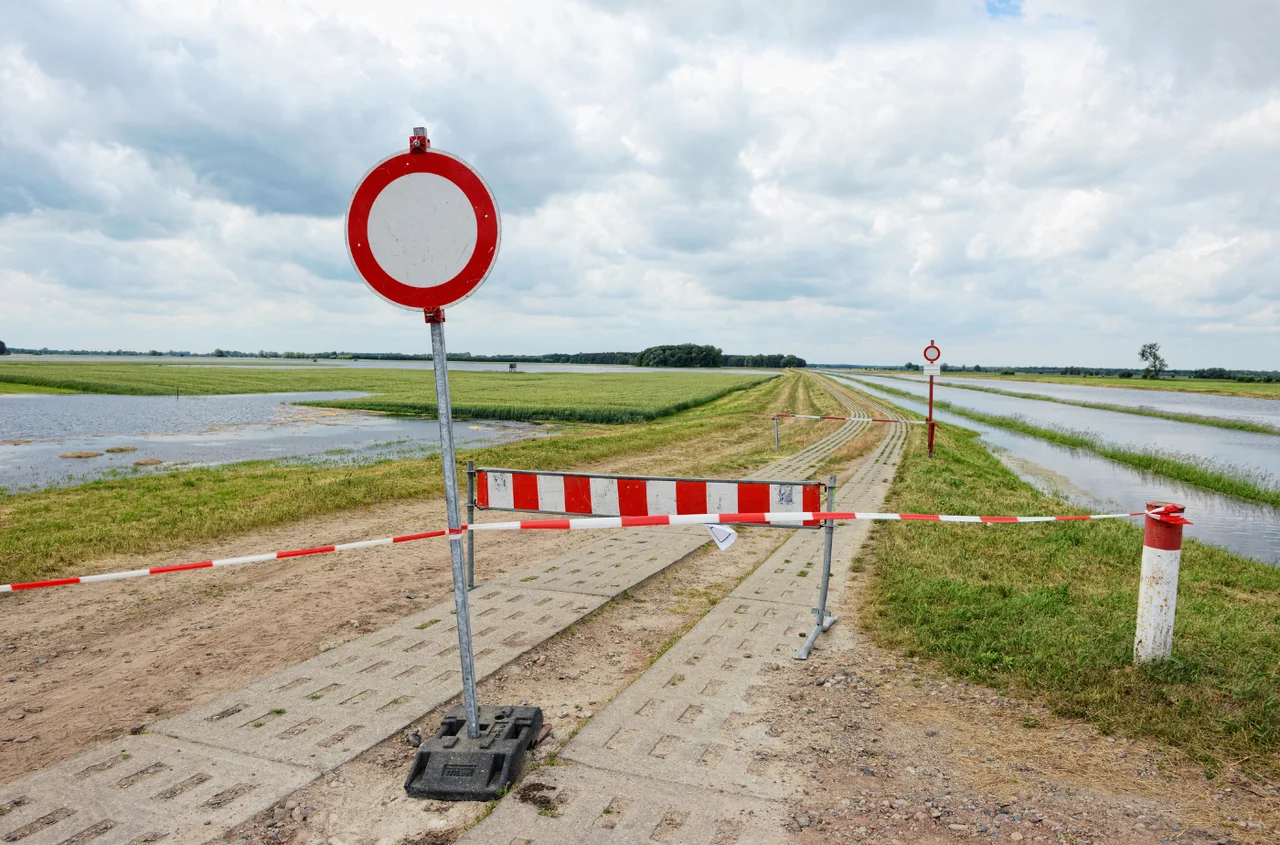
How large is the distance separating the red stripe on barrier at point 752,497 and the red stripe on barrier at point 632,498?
0.81 meters

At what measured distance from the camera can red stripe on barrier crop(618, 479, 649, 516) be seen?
5961mm

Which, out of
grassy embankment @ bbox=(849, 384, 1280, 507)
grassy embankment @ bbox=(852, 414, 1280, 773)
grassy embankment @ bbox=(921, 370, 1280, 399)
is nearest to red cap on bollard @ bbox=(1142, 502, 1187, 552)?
grassy embankment @ bbox=(852, 414, 1280, 773)

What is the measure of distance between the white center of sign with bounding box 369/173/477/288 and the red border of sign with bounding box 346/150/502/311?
0.03 meters

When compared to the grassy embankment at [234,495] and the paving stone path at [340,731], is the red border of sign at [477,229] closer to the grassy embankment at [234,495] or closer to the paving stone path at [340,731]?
the paving stone path at [340,731]

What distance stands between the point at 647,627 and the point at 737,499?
1.26 meters

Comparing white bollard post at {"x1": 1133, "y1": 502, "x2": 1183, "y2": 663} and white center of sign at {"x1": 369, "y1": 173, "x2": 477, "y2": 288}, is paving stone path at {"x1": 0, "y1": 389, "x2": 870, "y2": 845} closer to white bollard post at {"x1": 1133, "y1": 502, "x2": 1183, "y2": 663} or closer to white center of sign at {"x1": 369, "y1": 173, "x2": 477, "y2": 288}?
white bollard post at {"x1": 1133, "y1": 502, "x2": 1183, "y2": 663}

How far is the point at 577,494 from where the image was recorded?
625 centimetres

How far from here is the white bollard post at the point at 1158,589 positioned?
4.15 m

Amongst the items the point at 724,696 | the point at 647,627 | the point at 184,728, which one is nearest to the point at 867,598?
the point at 647,627

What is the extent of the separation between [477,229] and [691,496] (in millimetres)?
3270

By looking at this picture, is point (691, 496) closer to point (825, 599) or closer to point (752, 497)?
point (752, 497)

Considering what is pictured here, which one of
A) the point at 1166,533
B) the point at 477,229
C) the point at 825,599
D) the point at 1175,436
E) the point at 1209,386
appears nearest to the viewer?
the point at 477,229

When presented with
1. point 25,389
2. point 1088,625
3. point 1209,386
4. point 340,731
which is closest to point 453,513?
point 340,731

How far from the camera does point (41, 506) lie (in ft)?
37.4
